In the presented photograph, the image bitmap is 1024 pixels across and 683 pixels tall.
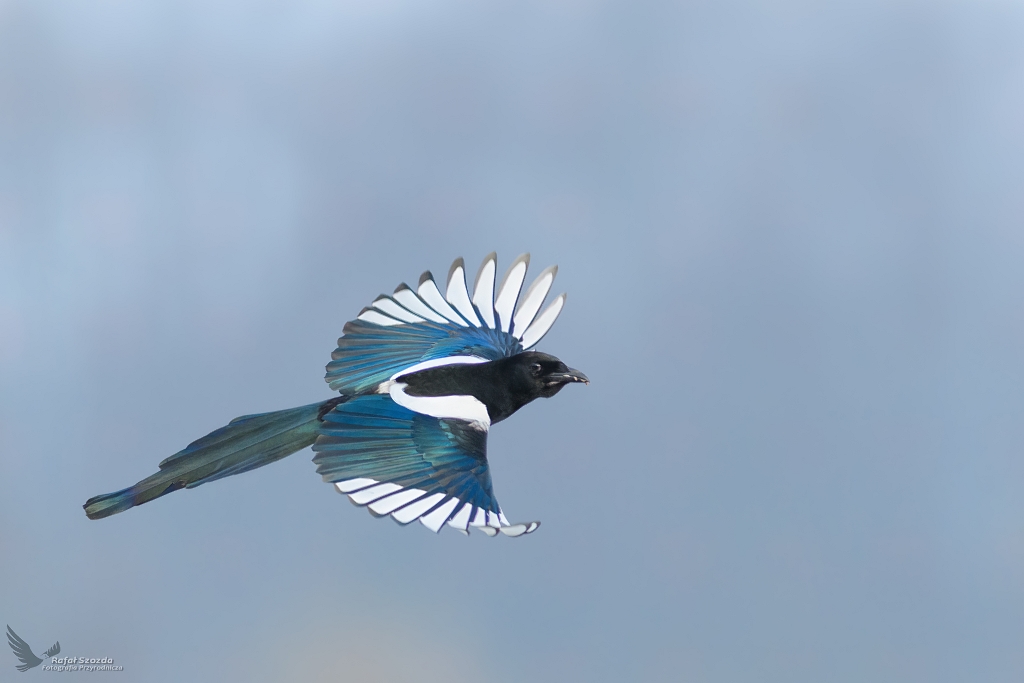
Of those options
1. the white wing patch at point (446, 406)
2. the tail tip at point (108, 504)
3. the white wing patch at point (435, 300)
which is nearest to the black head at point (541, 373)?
the white wing patch at point (446, 406)

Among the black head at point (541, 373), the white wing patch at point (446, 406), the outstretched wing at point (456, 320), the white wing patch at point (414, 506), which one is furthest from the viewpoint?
the outstretched wing at point (456, 320)

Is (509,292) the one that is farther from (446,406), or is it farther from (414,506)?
(414,506)

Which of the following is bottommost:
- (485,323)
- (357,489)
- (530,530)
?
(530,530)

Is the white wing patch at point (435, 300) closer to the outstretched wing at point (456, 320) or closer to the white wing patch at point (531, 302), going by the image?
the outstretched wing at point (456, 320)

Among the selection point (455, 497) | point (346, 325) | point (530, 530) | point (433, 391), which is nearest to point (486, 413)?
point (433, 391)

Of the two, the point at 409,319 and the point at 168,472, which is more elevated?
the point at 409,319

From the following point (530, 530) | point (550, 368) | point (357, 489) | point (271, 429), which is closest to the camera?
Answer: point (530, 530)

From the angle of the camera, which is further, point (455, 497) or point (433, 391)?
point (433, 391)

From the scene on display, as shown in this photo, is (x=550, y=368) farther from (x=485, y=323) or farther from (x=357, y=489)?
(x=357, y=489)
